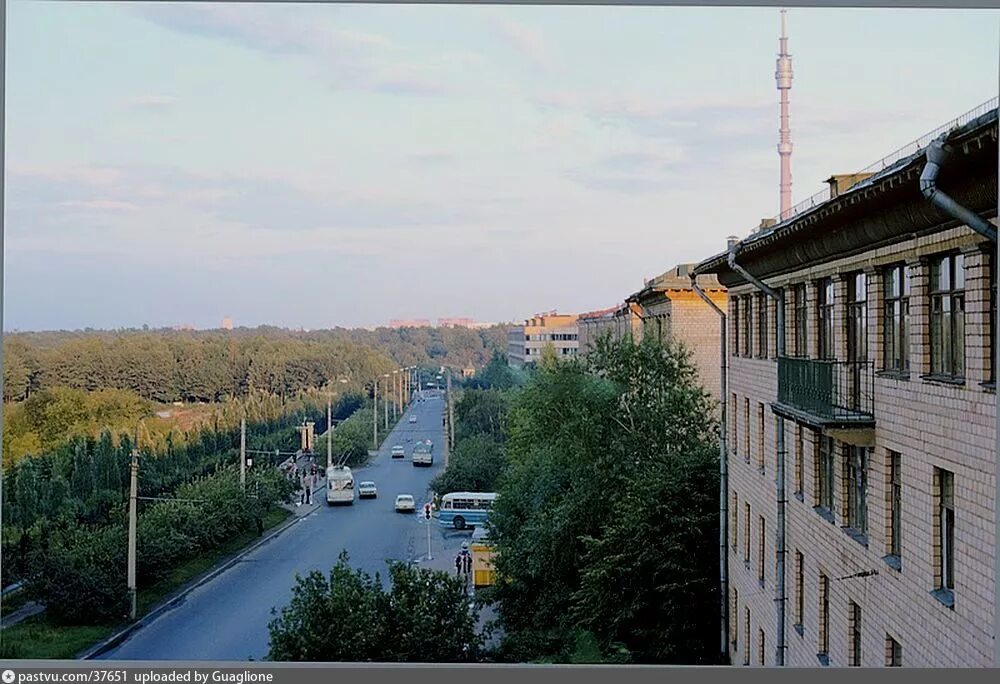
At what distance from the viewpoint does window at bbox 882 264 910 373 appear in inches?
267

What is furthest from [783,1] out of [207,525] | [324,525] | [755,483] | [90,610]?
[324,525]

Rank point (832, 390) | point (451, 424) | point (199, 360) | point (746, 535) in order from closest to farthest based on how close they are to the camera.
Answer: point (832, 390) < point (746, 535) < point (199, 360) < point (451, 424)

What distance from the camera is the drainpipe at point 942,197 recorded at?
203 inches

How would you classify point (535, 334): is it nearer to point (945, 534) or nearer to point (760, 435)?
point (760, 435)

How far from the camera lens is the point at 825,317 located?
29.6 feet

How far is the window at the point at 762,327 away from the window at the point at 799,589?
261 centimetres

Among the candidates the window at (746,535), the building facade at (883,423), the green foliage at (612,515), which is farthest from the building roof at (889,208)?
the green foliage at (612,515)

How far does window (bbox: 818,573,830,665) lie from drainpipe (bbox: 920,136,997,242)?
403cm

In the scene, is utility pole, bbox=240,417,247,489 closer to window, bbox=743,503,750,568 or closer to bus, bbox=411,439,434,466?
bus, bbox=411,439,434,466

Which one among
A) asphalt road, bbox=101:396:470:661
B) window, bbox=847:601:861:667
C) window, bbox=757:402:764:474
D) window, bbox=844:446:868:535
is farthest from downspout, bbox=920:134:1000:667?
asphalt road, bbox=101:396:470:661

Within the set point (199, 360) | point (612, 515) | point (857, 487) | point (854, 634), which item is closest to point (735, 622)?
point (612, 515)

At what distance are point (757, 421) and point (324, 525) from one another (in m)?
18.0

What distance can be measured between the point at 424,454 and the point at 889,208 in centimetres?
3132

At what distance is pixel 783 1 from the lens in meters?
6.49
